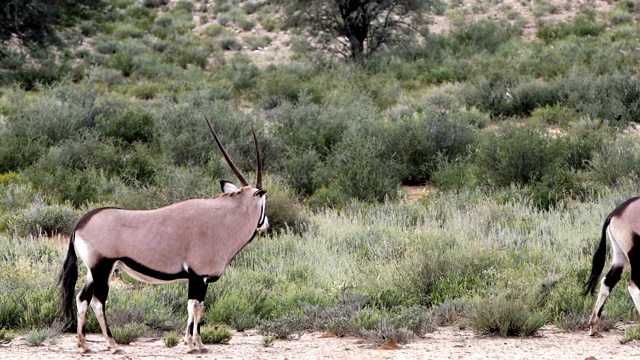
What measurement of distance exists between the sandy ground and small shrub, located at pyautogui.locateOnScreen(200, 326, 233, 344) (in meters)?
0.07

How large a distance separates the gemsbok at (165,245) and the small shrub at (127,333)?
2.11 ft

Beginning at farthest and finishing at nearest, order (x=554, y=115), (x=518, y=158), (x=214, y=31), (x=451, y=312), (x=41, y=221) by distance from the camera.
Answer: (x=214, y=31)
(x=554, y=115)
(x=518, y=158)
(x=41, y=221)
(x=451, y=312)

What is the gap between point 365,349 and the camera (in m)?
7.29

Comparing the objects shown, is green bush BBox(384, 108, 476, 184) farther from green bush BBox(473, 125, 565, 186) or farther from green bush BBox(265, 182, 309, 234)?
green bush BBox(265, 182, 309, 234)

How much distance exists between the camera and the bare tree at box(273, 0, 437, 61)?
104 feet

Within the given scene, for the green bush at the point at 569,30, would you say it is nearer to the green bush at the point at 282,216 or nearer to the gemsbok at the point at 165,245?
the green bush at the point at 282,216

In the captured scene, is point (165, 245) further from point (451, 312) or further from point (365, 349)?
point (451, 312)

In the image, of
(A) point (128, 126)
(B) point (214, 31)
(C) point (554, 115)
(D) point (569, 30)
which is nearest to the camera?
(A) point (128, 126)

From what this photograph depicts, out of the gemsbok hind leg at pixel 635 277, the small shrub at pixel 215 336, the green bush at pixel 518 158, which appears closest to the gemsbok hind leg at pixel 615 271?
the gemsbok hind leg at pixel 635 277

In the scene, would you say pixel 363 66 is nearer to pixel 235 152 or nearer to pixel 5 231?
pixel 235 152

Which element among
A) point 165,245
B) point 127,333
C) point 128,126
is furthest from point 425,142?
point 165,245

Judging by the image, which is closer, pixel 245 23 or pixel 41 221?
pixel 41 221

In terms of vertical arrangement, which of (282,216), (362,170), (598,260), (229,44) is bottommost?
(229,44)

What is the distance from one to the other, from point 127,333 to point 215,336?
68cm
